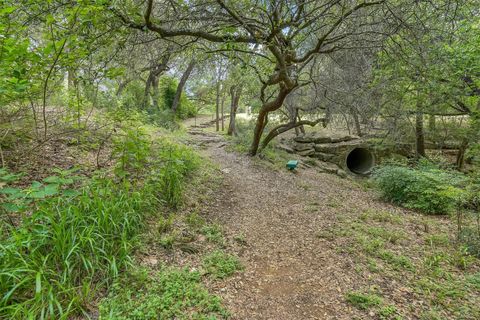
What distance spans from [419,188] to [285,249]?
4041 mm

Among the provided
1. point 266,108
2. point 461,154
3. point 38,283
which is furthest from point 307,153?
point 38,283

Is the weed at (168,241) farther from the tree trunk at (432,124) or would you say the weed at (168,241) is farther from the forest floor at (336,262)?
the tree trunk at (432,124)

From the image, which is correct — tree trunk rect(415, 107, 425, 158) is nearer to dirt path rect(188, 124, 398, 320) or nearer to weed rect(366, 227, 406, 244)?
dirt path rect(188, 124, 398, 320)

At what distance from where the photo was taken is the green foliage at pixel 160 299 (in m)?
1.86

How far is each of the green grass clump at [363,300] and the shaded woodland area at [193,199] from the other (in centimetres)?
1

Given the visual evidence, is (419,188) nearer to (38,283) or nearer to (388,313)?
(388,313)

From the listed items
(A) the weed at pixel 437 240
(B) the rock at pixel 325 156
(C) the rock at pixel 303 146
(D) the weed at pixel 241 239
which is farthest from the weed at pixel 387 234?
(C) the rock at pixel 303 146

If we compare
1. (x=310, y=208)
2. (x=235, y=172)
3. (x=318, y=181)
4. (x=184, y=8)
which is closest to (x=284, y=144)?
(x=318, y=181)

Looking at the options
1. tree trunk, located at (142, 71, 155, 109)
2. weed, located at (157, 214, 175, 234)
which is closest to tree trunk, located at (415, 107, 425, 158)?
weed, located at (157, 214, 175, 234)

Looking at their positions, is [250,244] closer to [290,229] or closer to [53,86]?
[290,229]

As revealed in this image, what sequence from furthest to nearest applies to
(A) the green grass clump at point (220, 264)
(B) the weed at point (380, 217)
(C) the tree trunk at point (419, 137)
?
(C) the tree trunk at point (419, 137)
(B) the weed at point (380, 217)
(A) the green grass clump at point (220, 264)

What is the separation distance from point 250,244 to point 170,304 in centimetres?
138

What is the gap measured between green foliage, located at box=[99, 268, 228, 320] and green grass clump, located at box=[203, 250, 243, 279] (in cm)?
20

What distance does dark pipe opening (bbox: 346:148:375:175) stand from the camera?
1017 centimetres
